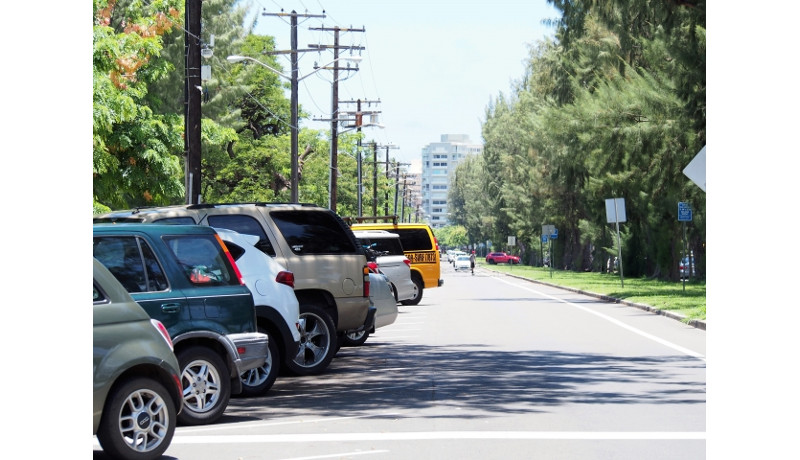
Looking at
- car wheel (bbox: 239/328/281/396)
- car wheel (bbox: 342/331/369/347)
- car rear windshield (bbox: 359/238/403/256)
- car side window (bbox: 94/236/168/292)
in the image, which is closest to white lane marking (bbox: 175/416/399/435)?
car side window (bbox: 94/236/168/292)

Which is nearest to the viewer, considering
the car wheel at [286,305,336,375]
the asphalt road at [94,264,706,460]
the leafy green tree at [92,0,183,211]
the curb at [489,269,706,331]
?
the asphalt road at [94,264,706,460]

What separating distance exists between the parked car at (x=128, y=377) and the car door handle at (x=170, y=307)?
2.07m

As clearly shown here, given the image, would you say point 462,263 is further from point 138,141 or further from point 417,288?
point 138,141

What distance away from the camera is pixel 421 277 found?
35250 millimetres

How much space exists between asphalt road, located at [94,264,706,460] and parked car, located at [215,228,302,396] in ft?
1.05

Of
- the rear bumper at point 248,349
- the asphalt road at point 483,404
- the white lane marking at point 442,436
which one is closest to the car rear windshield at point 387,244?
the asphalt road at point 483,404

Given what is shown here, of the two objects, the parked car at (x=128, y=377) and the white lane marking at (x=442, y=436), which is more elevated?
the parked car at (x=128, y=377)

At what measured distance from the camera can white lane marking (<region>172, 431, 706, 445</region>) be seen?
9.98 metres

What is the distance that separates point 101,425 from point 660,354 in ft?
38.6

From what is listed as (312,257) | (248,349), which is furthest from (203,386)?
(312,257)

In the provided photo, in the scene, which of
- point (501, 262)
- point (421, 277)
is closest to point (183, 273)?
point (421, 277)

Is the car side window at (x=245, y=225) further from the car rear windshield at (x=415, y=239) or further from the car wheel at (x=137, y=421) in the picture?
the car rear windshield at (x=415, y=239)

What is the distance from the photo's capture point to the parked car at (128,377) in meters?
8.19

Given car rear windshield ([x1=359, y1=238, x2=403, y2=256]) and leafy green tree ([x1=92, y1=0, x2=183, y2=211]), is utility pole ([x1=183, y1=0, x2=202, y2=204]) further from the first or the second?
car rear windshield ([x1=359, y1=238, x2=403, y2=256])
